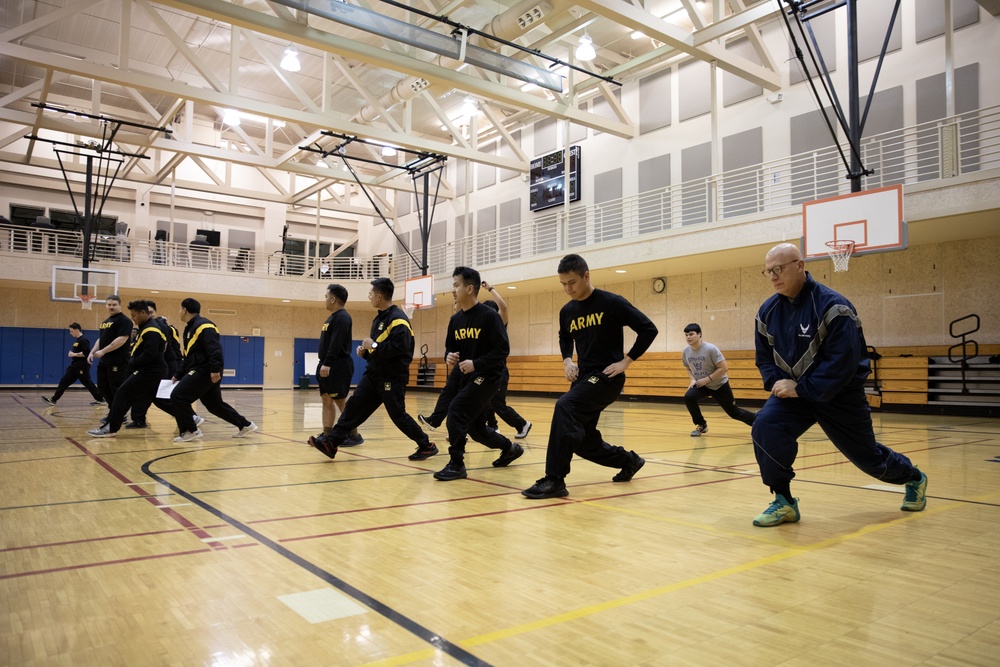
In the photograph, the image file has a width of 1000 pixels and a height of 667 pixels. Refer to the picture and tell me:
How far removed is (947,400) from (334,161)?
22321mm

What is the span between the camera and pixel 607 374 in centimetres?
438

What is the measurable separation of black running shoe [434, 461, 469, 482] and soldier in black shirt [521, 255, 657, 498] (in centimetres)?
84

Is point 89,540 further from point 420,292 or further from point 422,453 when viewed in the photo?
point 420,292

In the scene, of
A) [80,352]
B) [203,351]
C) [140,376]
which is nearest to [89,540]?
[203,351]

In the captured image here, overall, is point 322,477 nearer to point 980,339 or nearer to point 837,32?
point 980,339

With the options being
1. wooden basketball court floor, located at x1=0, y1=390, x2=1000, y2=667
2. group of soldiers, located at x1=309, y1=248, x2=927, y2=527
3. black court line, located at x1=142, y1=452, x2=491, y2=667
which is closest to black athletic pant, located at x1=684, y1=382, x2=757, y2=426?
wooden basketball court floor, located at x1=0, y1=390, x2=1000, y2=667

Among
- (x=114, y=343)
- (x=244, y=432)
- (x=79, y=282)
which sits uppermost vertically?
(x=79, y=282)

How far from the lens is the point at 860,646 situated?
6.52ft

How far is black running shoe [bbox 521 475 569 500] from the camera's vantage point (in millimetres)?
4344

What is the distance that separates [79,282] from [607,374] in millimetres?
22097

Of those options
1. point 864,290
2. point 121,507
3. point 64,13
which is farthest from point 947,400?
point 64,13

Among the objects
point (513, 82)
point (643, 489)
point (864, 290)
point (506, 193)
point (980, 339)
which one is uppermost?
point (513, 82)

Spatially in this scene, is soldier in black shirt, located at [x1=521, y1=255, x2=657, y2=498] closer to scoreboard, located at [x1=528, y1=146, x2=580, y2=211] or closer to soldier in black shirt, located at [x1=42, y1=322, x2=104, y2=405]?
soldier in black shirt, located at [x1=42, y1=322, x2=104, y2=405]

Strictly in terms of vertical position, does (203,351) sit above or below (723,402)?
above
